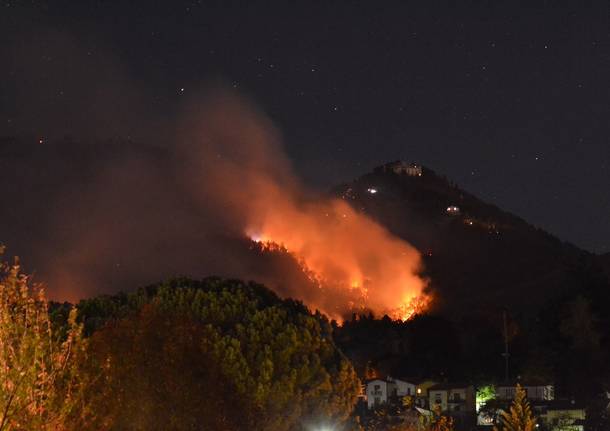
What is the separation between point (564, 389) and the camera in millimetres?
52812

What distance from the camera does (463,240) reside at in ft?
387

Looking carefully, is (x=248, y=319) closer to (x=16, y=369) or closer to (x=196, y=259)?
(x=16, y=369)

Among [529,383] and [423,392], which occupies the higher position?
[529,383]

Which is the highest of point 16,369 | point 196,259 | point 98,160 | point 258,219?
point 98,160

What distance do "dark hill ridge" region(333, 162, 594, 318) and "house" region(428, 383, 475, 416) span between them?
21.8 meters

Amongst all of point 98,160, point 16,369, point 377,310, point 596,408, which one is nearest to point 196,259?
point 377,310

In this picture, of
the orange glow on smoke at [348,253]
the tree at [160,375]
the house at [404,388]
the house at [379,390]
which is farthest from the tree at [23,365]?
the orange glow on smoke at [348,253]

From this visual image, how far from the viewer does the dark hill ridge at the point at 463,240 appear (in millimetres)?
98312

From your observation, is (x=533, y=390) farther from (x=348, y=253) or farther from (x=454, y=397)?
(x=348, y=253)

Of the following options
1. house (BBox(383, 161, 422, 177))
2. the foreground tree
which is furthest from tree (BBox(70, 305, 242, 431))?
house (BBox(383, 161, 422, 177))

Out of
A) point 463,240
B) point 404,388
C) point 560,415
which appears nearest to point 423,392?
point 404,388

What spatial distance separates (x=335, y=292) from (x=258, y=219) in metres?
29.7

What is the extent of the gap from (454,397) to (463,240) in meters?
68.2

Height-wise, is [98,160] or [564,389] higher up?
[98,160]
